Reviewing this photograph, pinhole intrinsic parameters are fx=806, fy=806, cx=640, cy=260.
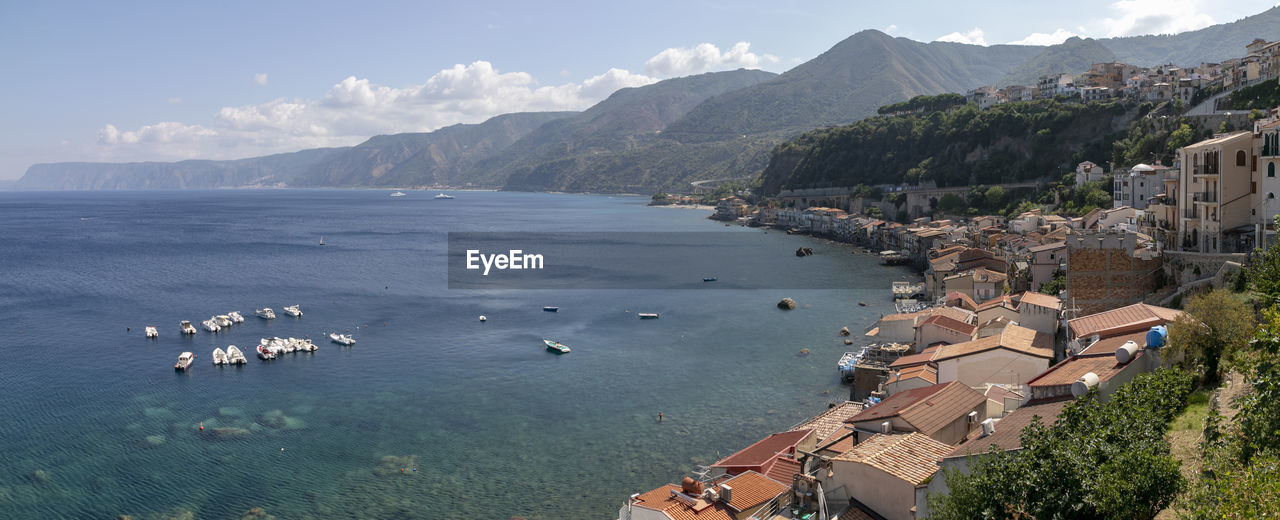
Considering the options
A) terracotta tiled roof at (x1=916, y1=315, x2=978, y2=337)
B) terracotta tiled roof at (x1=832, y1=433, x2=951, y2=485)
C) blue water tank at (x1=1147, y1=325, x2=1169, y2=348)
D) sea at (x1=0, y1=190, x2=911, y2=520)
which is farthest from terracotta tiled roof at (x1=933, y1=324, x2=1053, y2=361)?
terracotta tiled roof at (x1=832, y1=433, x2=951, y2=485)

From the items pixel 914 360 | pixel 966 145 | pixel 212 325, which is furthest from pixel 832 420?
pixel 966 145

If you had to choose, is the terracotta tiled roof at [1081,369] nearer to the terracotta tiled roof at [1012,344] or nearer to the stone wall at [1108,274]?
the terracotta tiled roof at [1012,344]

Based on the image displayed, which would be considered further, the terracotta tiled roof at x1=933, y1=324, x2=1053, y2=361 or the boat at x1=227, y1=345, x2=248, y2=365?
the boat at x1=227, y1=345, x2=248, y2=365

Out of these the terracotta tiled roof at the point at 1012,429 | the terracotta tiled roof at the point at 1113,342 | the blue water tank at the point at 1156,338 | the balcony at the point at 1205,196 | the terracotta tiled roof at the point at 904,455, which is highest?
the balcony at the point at 1205,196

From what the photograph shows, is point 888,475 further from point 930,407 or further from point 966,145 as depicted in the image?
point 966,145

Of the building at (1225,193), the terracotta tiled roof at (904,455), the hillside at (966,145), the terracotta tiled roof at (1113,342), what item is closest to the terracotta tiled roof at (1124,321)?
A: the terracotta tiled roof at (1113,342)

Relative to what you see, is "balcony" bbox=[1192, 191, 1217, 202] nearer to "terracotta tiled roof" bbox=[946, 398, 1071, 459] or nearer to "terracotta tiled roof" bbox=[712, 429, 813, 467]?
"terracotta tiled roof" bbox=[946, 398, 1071, 459]

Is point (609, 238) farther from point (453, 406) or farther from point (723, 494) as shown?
point (723, 494)

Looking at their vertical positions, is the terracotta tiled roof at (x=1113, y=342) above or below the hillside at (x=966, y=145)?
below
